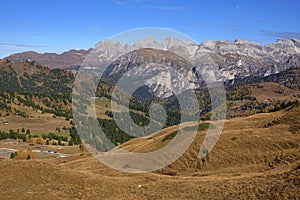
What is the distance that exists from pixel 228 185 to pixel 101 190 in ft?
48.6

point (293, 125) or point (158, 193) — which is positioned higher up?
point (293, 125)

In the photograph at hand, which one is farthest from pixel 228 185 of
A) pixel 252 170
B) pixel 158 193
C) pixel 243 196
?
pixel 252 170

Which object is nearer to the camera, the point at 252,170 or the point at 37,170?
the point at 37,170

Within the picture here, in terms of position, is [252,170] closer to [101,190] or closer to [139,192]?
[139,192]

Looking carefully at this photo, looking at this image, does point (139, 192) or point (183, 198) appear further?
point (139, 192)

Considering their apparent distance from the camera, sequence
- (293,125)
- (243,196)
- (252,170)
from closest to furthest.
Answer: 1. (243,196)
2. (252,170)
3. (293,125)

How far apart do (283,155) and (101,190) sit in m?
30.8

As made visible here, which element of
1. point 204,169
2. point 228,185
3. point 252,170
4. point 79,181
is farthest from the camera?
point 204,169

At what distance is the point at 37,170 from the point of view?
40344 millimetres

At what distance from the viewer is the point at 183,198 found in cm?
3241

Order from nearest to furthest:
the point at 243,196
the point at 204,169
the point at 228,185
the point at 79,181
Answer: the point at 243,196
the point at 228,185
the point at 79,181
the point at 204,169

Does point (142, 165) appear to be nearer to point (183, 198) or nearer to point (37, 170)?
point (37, 170)

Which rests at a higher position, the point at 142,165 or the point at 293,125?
the point at 293,125

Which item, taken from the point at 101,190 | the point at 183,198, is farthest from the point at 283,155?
the point at 101,190
